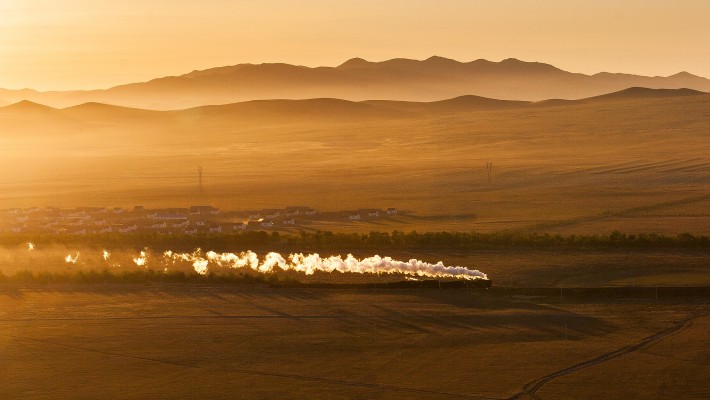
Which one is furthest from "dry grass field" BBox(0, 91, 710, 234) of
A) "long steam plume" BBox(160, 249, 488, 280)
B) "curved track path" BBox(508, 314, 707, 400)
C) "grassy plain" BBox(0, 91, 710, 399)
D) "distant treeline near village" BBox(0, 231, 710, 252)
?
"curved track path" BBox(508, 314, 707, 400)

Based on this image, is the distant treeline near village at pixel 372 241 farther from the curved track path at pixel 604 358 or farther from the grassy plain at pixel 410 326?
the curved track path at pixel 604 358

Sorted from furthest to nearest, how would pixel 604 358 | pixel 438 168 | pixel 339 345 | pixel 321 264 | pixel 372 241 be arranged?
1. pixel 438 168
2. pixel 372 241
3. pixel 321 264
4. pixel 339 345
5. pixel 604 358

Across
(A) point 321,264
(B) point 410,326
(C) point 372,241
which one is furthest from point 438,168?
(B) point 410,326

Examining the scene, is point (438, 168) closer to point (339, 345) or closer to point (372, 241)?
point (372, 241)

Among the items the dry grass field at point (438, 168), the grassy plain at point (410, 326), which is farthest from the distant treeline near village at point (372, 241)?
the dry grass field at point (438, 168)

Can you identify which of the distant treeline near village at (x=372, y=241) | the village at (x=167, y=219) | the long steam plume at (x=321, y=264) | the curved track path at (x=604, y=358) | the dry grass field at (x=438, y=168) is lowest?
the curved track path at (x=604, y=358)

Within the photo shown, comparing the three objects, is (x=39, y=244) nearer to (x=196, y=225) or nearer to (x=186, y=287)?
(x=196, y=225)

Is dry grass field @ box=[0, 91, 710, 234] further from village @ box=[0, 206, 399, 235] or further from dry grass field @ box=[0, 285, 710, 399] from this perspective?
dry grass field @ box=[0, 285, 710, 399]
